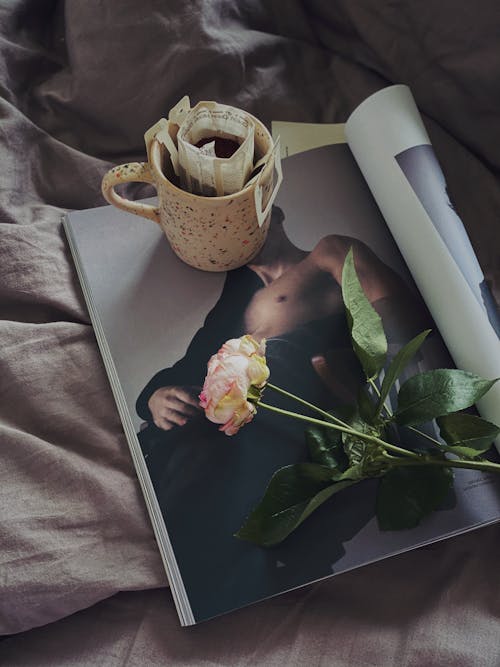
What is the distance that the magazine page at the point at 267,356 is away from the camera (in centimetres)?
48

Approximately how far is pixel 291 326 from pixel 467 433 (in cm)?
16

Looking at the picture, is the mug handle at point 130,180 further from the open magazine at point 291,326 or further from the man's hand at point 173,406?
the man's hand at point 173,406

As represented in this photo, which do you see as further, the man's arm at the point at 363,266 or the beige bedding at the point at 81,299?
the man's arm at the point at 363,266

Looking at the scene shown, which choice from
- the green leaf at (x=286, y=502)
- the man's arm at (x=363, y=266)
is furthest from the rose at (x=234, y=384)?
the man's arm at (x=363, y=266)

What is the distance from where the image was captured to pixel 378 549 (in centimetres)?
48

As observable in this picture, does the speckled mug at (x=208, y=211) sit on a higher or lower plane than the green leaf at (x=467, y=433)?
higher

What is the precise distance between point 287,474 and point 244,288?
17 centimetres

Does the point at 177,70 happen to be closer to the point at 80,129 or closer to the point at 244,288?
the point at 80,129

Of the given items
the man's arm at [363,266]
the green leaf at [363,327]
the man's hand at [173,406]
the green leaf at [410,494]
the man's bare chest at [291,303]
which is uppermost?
the green leaf at [363,327]

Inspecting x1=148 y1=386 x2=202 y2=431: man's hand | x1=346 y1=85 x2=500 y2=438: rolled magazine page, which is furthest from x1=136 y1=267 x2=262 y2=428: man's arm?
x1=346 y1=85 x2=500 y2=438: rolled magazine page

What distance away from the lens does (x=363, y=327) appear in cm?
51

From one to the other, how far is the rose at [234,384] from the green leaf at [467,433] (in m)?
0.13

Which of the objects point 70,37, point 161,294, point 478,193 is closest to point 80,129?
point 70,37

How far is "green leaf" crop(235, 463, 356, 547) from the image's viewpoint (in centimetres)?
46
